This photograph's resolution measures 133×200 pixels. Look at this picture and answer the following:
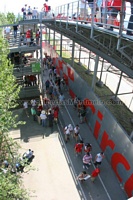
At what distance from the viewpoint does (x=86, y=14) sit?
9156 mm

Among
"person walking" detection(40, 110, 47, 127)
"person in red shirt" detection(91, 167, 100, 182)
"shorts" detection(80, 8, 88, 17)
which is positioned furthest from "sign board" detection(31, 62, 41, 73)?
"person in red shirt" detection(91, 167, 100, 182)

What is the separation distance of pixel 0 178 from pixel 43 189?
4657mm

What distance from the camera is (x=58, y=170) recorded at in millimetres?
10141

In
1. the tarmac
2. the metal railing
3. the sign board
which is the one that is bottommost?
the tarmac

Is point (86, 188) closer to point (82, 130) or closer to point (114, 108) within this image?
point (82, 130)

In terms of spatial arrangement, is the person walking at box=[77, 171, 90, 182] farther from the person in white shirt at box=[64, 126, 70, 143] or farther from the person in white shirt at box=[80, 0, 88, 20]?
the person in white shirt at box=[80, 0, 88, 20]

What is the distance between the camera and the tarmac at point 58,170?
897 centimetres

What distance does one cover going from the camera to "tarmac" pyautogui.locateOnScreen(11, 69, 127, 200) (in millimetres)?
8969

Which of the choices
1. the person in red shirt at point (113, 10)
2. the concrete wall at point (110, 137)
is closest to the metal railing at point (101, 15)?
the person in red shirt at point (113, 10)

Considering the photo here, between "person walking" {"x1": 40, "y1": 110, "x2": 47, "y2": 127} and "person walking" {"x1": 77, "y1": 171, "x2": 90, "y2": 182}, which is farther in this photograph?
"person walking" {"x1": 40, "y1": 110, "x2": 47, "y2": 127}

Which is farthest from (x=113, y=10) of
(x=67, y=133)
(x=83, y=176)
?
(x=67, y=133)

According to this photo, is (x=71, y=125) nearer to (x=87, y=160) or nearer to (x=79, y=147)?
(x=79, y=147)

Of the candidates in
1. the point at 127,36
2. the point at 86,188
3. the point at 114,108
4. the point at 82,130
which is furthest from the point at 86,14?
the point at 86,188

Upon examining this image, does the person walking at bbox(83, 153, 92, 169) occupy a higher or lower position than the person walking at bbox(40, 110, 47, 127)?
lower
